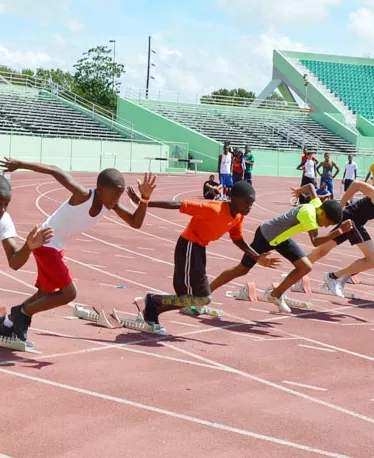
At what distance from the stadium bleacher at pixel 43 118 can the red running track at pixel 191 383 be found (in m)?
32.2

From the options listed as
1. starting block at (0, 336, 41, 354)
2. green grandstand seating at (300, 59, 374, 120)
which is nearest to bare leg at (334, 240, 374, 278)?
starting block at (0, 336, 41, 354)

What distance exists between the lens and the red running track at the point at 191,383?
499 centimetres

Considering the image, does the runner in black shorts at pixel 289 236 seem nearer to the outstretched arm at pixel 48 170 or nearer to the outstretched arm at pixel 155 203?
the outstretched arm at pixel 155 203

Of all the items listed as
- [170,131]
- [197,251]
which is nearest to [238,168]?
[197,251]

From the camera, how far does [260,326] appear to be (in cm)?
902

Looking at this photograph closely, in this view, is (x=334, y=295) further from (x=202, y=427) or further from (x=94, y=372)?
(x=202, y=427)

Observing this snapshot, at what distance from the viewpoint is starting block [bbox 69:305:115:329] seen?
833 cm

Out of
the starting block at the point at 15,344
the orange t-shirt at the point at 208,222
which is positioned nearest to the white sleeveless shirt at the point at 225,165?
the orange t-shirt at the point at 208,222

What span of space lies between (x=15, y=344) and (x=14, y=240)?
105cm

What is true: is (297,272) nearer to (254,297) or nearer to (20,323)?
(254,297)

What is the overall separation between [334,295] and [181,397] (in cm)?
587

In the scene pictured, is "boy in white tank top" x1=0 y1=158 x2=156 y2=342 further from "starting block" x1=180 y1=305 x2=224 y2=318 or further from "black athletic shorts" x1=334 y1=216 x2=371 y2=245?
"black athletic shorts" x1=334 y1=216 x2=371 y2=245

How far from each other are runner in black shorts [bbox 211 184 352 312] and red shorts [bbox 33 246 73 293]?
9.98 feet

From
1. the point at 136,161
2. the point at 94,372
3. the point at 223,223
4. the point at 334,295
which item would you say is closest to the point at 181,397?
the point at 94,372
